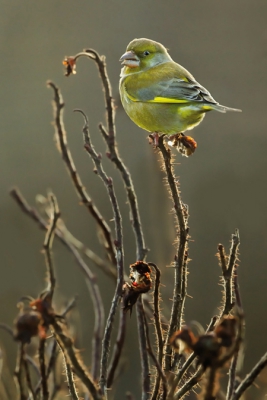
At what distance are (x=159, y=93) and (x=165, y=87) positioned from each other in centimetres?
3

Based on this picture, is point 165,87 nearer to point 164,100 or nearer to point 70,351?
point 164,100

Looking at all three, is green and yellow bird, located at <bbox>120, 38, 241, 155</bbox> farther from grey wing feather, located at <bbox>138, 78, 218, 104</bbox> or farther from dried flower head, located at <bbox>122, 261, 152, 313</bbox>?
dried flower head, located at <bbox>122, 261, 152, 313</bbox>

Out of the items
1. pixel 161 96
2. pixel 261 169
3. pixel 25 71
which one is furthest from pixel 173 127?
pixel 25 71

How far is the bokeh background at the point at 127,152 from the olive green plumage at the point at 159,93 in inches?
52.6

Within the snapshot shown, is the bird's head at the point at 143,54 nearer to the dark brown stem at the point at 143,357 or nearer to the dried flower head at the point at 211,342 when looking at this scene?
the dark brown stem at the point at 143,357

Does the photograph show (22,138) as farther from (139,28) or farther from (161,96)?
(161,96)

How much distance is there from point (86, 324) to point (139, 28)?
85.2 inches

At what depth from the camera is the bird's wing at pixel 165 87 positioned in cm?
115

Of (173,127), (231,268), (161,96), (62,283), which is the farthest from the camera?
(62,283)

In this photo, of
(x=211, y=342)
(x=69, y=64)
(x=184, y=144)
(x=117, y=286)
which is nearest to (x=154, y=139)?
(x=184, y=144)

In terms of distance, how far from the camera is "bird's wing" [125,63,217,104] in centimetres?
115

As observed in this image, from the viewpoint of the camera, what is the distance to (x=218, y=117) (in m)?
3.42

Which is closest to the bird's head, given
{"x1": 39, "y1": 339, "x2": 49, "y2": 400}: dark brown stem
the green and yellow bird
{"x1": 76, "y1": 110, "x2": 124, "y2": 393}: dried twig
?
the green and yellow bird

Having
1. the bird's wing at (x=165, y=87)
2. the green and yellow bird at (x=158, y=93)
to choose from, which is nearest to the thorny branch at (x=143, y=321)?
the green and yellow bird at (x=158, y=93)
